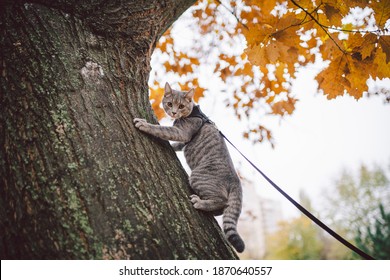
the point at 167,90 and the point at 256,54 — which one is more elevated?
the point at 167,90

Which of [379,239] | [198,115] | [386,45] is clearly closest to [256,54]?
[386,45]

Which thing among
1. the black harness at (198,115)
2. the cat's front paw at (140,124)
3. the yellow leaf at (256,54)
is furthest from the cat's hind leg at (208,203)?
the yellow leaf at (256,54)

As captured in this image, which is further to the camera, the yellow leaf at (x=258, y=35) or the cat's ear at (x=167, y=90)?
the cat's ear at (x=167, y=90)

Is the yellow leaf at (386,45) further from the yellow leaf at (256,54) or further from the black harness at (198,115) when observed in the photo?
the black harness at (198,115)

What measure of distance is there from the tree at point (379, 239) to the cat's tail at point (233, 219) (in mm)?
Result: 10888

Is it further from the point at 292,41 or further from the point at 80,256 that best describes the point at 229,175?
the point at 80,256

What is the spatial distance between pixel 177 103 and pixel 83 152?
2.21 m

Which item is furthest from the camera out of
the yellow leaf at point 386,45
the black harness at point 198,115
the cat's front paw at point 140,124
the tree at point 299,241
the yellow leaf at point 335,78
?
the tree at point 299,241

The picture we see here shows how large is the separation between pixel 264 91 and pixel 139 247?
3264 millimetres

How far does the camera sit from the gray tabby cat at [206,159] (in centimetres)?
230

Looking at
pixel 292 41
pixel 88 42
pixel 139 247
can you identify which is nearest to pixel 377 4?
pixel 292 41

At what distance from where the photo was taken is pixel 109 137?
5.00 feet

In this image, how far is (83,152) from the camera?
55.3 inches

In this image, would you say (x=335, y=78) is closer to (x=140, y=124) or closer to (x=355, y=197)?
(x=140, y=124)
